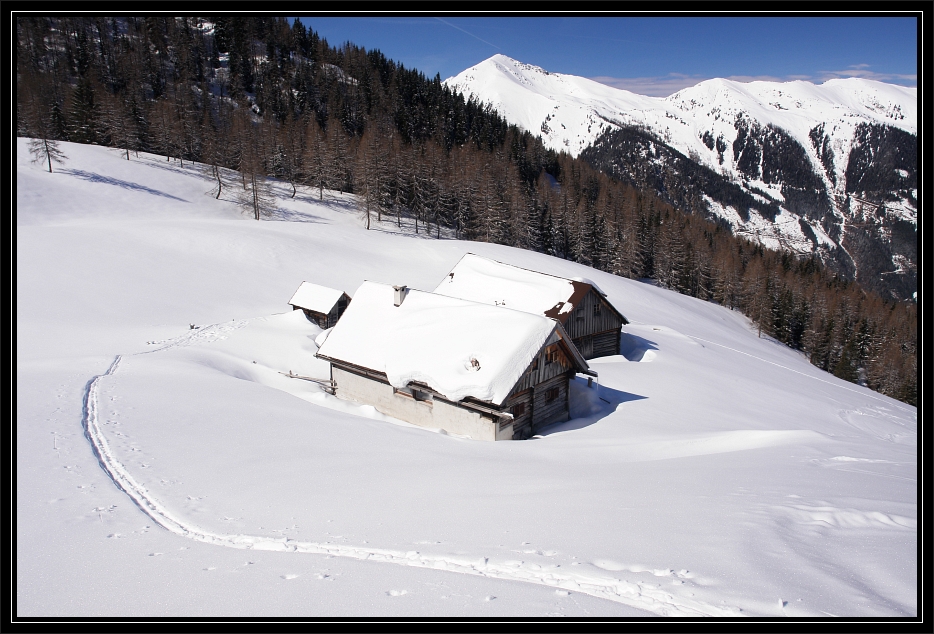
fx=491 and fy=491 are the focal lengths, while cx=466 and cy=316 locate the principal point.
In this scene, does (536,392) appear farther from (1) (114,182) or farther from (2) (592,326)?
(1) (114,182)

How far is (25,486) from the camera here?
830 centimetres

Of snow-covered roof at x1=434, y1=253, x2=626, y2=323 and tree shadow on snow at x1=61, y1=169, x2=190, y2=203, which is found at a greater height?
tree shadow on snow at x1=61, y1=169, x2=190, y2=203

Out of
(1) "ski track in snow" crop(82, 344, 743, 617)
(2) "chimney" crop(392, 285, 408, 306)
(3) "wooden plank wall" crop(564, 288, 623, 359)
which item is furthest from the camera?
(3) "wooden plank wall" crop(564, 288, 623, 359)

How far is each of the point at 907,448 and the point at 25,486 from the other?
2399cm

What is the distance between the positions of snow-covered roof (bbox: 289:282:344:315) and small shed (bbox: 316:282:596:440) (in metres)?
10.8

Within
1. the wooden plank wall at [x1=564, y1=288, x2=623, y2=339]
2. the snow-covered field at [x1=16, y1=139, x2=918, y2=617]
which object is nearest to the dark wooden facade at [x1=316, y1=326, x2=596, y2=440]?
the snow-covered field at [x1=16, y1=139, x2=918, y2=617]

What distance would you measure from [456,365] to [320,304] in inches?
695

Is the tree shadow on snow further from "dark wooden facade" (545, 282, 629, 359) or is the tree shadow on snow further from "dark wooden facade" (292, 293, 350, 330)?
"dark wooden facade" (545, 282, 629, 359)

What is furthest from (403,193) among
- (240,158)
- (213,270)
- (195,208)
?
(213,270)

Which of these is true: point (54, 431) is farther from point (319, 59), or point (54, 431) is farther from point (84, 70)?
point (319, 59)

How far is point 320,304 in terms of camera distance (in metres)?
32.1

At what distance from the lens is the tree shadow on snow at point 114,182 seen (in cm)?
5362

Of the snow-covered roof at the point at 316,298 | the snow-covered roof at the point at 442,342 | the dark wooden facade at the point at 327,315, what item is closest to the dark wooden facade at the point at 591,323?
the snow-covered roof at the point at 442,342

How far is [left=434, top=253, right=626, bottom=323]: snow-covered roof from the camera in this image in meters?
27.6
